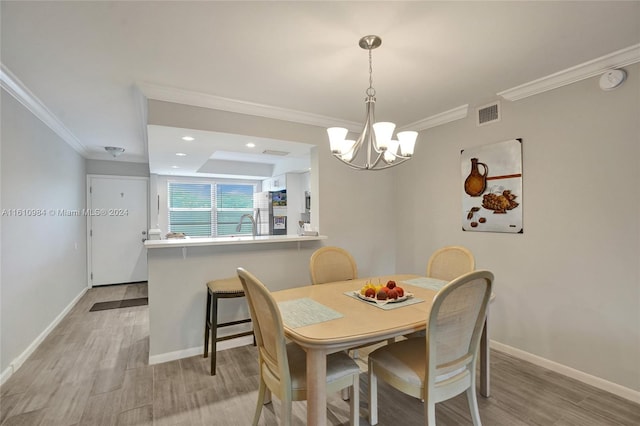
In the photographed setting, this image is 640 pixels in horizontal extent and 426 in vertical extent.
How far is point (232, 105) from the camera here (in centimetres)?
293

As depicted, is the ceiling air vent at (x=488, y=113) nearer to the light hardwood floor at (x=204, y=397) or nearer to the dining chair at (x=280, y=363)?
the light hardwood floor at (x=204, y=397)

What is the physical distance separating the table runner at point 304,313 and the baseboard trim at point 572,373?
208 cm

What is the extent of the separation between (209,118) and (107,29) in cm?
113

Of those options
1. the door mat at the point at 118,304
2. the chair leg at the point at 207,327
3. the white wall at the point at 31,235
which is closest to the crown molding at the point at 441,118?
the chair leg at the point at 207,327

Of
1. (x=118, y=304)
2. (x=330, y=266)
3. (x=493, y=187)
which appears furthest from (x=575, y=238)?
(x=118, y=304)

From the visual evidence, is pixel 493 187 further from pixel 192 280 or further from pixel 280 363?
pixel 192 280

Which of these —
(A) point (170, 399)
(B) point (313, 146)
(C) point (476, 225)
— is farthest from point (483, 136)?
(A) point (170, 399)

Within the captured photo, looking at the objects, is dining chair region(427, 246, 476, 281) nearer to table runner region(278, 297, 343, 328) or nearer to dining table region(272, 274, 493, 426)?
dining table region(272, 274, 493, 426)

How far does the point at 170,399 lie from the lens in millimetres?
2172

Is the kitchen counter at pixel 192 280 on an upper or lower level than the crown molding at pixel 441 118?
lower

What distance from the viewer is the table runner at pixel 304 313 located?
161 cm

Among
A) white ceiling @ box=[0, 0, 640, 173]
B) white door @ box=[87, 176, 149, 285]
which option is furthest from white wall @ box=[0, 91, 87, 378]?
white door @ box=[87, 176, 149, 285]

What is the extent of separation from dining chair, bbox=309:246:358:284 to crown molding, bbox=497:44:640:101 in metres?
2.08

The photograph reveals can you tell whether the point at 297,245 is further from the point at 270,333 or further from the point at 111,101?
the point at 111,101
